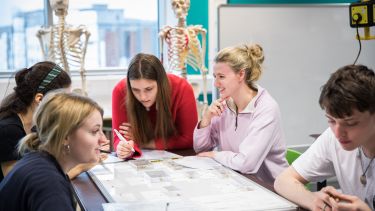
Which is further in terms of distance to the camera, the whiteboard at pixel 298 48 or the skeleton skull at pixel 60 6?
the whiteboard at pixel 298 48

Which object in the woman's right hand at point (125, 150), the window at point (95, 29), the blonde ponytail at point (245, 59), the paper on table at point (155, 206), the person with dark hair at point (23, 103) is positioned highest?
the window at point (95, 29)

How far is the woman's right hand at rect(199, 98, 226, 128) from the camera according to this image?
7.80 feet

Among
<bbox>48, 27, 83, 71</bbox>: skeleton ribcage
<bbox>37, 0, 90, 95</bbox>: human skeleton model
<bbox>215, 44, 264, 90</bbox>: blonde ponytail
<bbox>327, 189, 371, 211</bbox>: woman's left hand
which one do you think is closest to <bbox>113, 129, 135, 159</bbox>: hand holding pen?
<bbox>215, 44, 264, 90</bbox>: blonde ponytail

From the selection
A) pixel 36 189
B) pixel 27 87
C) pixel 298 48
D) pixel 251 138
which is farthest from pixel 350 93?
pixel 298 48

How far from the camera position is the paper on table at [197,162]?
207 cm

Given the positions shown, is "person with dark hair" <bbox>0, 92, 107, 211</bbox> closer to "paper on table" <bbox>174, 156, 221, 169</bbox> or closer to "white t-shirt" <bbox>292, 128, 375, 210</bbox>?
"paper on table" <bbox>174, 156, 221, 169</bbox>

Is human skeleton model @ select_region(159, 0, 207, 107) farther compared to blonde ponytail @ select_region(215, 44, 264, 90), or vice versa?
human skeleton model @ select_region(159, 0, 207, 107)

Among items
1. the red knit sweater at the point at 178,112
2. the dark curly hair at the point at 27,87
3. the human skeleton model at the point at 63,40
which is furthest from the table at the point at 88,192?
the human skeleton model at the point at 63,40

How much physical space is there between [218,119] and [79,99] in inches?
44.3

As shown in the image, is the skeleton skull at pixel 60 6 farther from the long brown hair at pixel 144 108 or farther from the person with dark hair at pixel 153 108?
the long brown hair at pixel 144 108

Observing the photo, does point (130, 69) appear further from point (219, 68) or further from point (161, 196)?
point (161, 196)

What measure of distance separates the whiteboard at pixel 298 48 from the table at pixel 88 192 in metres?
2.27

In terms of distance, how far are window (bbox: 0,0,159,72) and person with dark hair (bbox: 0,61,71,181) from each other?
2.41 m

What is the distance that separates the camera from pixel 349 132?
146cm
